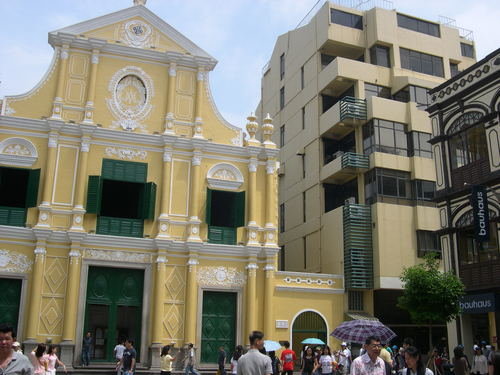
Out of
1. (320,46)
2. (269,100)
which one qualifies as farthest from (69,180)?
(269,100)

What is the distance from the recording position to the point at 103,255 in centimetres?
2348

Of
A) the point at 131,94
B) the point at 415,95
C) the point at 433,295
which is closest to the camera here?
the point at 433,295

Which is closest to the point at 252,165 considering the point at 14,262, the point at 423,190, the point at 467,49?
the point at 423,190

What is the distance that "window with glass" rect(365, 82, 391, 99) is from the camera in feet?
107

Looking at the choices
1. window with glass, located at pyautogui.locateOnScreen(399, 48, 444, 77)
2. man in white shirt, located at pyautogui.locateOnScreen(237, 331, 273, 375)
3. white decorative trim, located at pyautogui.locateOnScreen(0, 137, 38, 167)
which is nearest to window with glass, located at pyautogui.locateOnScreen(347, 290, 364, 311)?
window with glass, located at pyautogui.locateOnScreen(399, 48, 444, 77)

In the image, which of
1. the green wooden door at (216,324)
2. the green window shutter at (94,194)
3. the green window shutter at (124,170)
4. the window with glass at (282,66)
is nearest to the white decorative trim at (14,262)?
the green window shutter at (94,194)

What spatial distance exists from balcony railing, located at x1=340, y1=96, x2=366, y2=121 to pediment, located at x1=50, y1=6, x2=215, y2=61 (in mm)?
8345

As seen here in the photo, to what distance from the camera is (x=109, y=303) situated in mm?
23406

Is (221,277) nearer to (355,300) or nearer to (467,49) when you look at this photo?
(355,300)

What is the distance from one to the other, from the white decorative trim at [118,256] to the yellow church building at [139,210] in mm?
58

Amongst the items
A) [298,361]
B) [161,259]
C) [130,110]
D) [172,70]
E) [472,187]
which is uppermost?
[172,70]

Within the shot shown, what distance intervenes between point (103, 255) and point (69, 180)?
11.2 ft

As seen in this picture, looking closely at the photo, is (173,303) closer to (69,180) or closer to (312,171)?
(69,180)

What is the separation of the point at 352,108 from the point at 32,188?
55.9 ft
